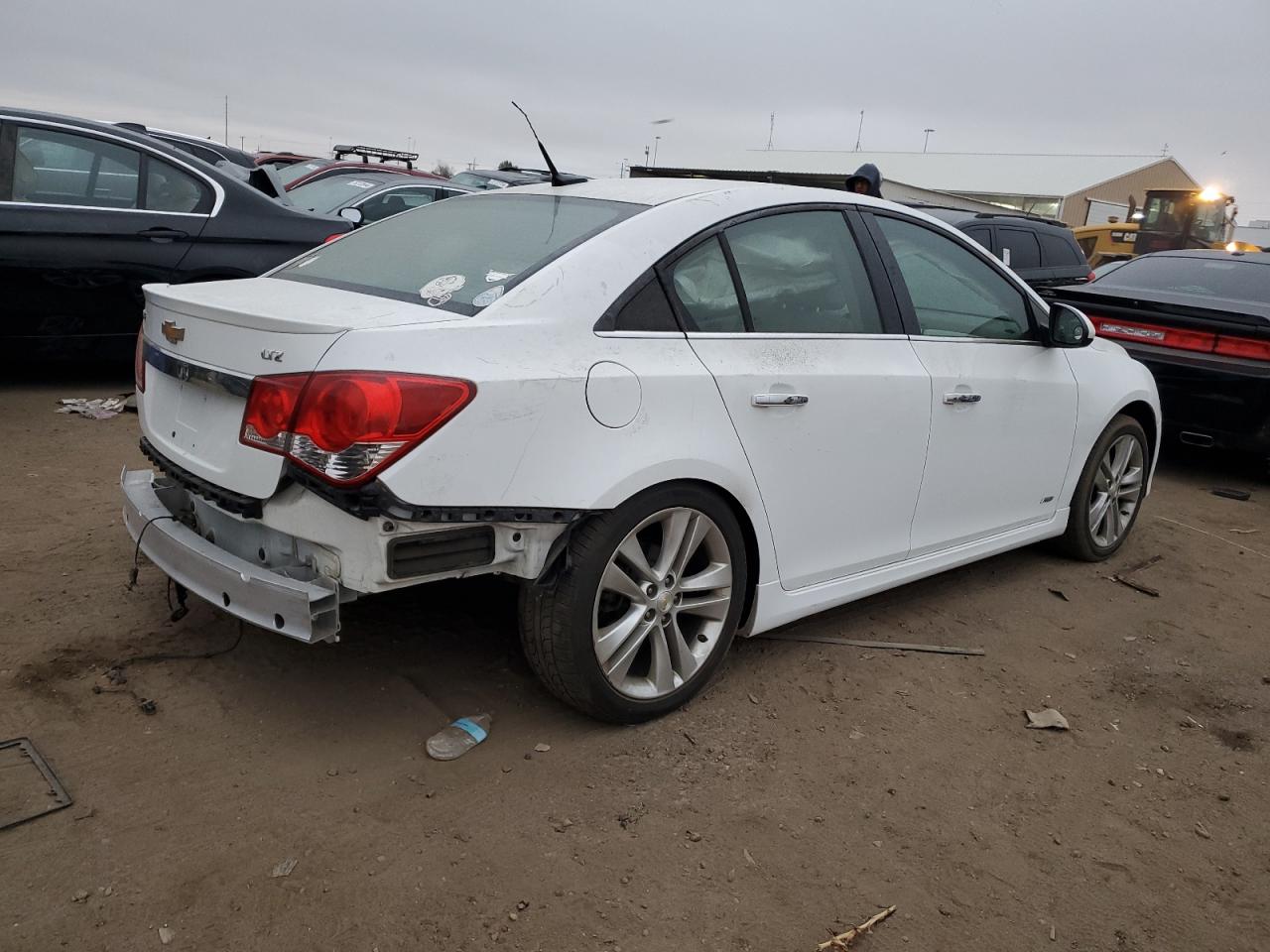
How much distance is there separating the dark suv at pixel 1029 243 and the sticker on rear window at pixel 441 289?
21.4ft

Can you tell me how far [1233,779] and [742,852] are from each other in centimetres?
166

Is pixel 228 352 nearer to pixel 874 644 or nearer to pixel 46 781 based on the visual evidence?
pixel 46 781

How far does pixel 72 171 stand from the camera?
241 inches

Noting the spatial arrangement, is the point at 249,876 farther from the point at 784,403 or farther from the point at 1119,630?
the point at 1119,630

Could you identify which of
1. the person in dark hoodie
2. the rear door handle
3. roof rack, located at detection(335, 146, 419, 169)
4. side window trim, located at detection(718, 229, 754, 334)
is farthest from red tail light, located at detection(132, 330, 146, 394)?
roof rack, located at detection(335, 146, 419, 169)

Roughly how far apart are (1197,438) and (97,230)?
22.9ft

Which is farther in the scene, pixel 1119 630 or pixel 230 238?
pixel 230 238

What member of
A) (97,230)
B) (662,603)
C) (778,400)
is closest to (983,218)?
(778,400)

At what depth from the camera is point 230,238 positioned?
261 inches

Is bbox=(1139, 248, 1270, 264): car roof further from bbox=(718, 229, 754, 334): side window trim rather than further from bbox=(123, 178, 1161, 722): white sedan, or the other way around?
bbox=(718, 229, 754, 334): side window trim

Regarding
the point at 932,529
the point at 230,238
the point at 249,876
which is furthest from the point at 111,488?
the point at 932,529

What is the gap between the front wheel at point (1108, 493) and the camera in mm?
4809

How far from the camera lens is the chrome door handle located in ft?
10.3

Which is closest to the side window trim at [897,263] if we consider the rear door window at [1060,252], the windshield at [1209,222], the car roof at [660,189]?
the car roof at [660,189]
